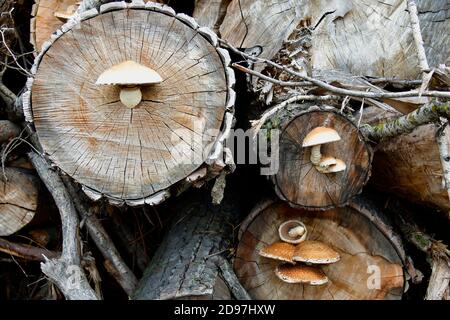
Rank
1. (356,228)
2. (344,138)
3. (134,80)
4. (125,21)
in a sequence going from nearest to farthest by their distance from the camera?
(134,80)
(125,21)
(344,138)
(356,228)

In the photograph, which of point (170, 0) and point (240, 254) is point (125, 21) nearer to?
point (170, 0)

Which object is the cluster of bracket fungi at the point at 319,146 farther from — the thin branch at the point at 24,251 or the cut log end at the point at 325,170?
the thin branch at the point at 24,251

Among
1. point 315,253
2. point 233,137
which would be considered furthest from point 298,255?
point 233,137

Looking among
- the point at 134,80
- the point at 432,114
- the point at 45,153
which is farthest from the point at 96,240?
the point at 432,114

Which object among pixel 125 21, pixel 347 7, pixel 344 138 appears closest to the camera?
pixel 125 21

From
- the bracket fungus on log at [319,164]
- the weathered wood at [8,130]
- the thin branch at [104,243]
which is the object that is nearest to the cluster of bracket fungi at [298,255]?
the bracket fungus on log at [319,164]

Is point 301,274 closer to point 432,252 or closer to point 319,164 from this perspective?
point 319,164

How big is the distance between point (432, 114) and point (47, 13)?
2363 millimetres

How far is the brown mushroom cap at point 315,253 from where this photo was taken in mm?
2613

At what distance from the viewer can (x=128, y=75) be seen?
2.22m

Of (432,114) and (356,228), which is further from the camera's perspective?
(356,228)

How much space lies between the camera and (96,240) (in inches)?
124

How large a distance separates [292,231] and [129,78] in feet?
3.97
